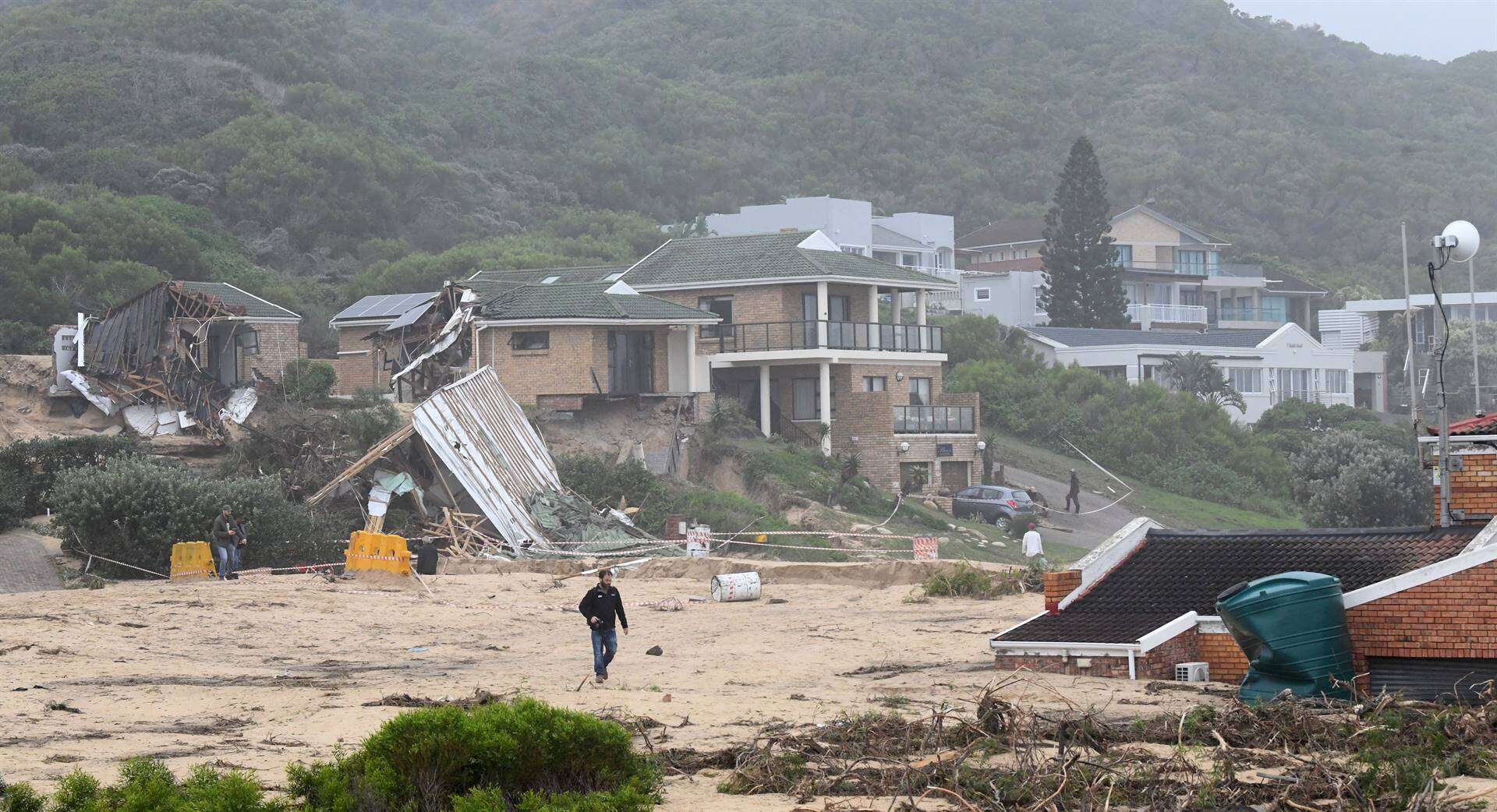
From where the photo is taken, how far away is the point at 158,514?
30.8m

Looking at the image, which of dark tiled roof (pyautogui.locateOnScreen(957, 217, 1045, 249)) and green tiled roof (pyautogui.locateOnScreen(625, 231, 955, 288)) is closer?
green tiled roof (pyautogui.locateOnScreen(625, 231, 955, 288))

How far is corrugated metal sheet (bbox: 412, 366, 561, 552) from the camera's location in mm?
36281

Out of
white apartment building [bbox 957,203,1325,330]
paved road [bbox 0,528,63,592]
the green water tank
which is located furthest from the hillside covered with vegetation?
the green water tank

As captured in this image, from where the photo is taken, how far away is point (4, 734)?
14.2m

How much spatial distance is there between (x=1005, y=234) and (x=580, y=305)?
5133 cm

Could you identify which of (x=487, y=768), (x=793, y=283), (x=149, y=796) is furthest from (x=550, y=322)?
(x=149, y=796)

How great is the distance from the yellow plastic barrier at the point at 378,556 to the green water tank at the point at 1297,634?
1618 cm

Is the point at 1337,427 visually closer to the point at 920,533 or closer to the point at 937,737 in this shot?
the point at 920,533

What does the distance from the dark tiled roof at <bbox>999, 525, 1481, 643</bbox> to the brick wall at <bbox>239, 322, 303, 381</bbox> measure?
2900 cm

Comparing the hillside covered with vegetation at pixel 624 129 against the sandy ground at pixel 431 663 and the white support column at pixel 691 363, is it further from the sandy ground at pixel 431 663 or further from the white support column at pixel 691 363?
the sandy ground at pixel 431 663

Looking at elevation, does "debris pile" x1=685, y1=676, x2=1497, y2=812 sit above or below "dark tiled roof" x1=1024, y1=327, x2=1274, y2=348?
below

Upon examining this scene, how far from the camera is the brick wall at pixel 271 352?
44406mm

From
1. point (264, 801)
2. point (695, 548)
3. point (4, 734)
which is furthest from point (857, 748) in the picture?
point (695, 548)

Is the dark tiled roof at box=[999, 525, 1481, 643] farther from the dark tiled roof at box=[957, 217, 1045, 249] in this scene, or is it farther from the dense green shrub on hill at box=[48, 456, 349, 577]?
the dark tiled roof at box=[957, 217, 1045, 249]
